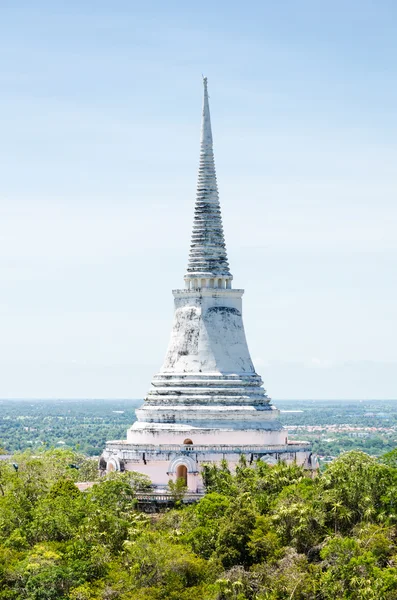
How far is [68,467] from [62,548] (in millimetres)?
10004

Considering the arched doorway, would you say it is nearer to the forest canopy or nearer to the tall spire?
the forest canopy

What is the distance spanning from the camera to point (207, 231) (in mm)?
46844

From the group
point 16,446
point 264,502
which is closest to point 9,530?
point 264,502

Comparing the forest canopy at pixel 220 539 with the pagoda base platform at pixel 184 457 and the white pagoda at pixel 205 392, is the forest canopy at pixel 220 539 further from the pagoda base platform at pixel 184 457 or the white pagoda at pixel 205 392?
the white pagoda at pixel 205 392

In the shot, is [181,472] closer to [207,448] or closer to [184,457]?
[184,457]

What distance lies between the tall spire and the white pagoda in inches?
1.3

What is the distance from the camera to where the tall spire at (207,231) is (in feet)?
152

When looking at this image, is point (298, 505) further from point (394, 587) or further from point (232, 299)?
point (232, 299)

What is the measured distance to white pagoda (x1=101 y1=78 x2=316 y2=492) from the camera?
139 ft

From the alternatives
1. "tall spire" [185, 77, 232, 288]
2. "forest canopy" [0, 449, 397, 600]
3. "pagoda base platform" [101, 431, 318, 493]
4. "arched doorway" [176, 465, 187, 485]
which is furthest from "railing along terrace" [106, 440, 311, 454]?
"tall spire" [185, 77, 232, 288]

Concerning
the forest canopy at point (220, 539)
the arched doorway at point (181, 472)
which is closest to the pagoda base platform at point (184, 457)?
→ the arched doorway at point (181, 472)

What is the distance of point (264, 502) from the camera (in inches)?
1496

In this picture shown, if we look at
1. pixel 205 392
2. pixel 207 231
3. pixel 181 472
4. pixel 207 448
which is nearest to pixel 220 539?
pixel 181 472

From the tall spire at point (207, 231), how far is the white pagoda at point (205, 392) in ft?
0.10
